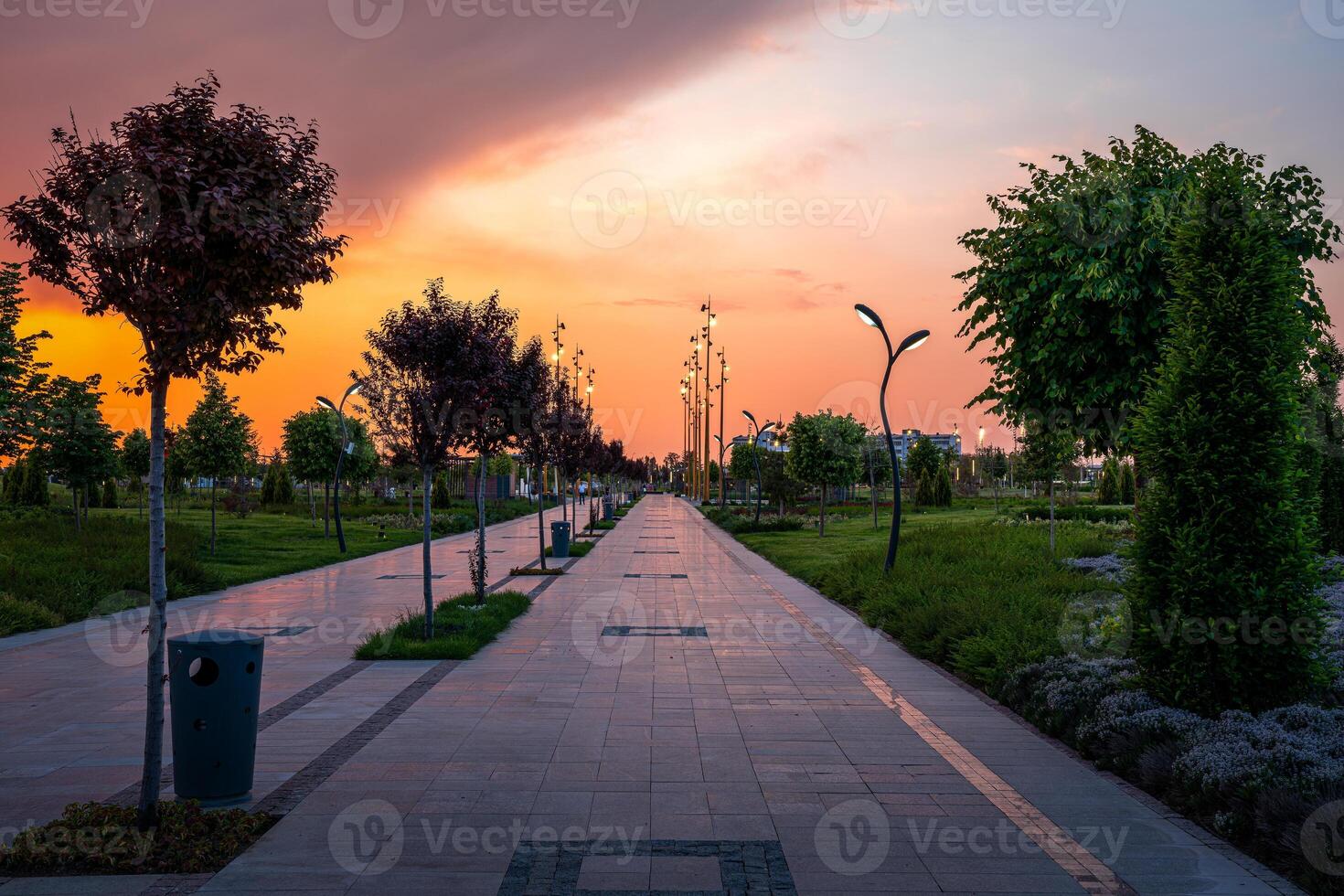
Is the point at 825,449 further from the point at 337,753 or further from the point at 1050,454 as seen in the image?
the point at 337,753

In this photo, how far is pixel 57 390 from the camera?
22594mm

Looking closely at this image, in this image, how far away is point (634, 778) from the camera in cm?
622

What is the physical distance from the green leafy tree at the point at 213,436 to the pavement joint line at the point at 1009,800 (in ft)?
73.1

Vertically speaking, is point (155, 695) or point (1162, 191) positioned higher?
point (1162, 191)

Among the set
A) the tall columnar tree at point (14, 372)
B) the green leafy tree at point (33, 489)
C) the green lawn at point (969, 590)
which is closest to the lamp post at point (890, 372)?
the green lawn at point (969, 590)

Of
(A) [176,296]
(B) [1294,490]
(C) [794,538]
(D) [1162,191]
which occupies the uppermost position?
(D) [1162,191]

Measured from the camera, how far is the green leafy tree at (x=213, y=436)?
87.3ft

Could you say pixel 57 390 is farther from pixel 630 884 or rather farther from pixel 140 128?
pixel 630 884

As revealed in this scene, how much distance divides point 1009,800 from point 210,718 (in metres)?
4.96

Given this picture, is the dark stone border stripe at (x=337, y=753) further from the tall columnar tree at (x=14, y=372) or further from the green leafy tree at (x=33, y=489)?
the green leafy tree at (x=33, y=489)

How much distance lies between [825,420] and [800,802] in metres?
32.3

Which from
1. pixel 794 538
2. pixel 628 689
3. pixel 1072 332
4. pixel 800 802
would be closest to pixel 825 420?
pixel 794 538

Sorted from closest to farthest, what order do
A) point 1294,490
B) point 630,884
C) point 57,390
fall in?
point 630,884 < point 1294,490 < point 57,390

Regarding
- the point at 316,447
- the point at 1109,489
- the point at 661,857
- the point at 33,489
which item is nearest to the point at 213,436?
the point at 316,447
